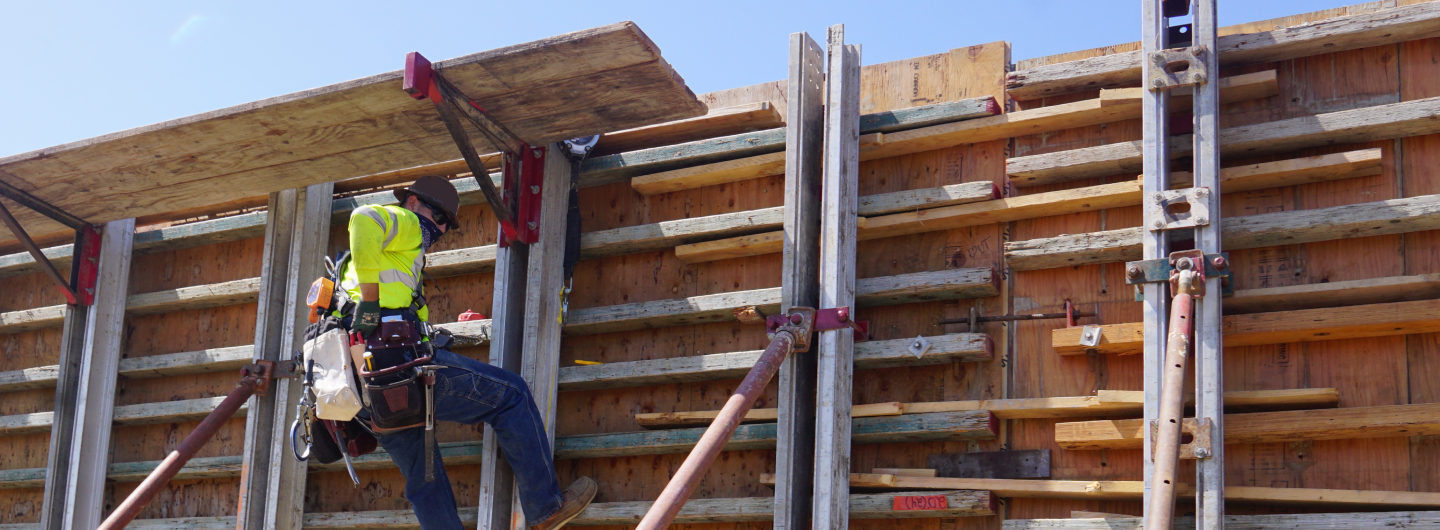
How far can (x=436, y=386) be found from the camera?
727 centimetres

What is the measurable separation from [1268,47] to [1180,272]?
157 centimetres

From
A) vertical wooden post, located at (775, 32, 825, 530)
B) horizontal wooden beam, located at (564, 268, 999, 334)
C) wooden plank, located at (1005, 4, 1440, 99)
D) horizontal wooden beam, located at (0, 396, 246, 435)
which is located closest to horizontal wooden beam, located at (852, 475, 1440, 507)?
vertical wooden post, located at (775, 32, 825, 530)

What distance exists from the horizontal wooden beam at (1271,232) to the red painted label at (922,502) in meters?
1.50

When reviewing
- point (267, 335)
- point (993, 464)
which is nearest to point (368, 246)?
point (267, 335)

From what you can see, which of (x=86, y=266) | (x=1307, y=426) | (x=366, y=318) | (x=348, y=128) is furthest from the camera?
(x=86, y=266)

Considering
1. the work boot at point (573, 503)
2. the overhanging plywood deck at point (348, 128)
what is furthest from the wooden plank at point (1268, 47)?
the work boot at point (573, 503)

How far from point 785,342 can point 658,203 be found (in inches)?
75.2

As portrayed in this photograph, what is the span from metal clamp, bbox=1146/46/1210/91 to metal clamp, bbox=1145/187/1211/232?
2.06 feet

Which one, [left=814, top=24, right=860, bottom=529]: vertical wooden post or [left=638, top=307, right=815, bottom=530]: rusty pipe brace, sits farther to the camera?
[left=814, top=24, right=860, bottom=529]: vertical wooden post

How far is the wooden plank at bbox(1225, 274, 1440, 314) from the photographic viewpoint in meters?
6.72

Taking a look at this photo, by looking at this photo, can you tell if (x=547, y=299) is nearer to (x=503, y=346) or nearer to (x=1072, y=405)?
(x=503, y=346)

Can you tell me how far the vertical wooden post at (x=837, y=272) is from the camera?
7.48 metres

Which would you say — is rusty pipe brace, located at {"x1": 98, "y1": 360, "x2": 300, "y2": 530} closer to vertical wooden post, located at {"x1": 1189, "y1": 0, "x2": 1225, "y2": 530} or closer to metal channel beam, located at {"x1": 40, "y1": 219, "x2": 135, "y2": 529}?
metal channel beam, located at {"x1": 40, "y1": 219, "x2": 135, "y2": 529}

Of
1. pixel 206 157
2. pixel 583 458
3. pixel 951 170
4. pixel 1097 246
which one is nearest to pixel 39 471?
pixel 206 157
